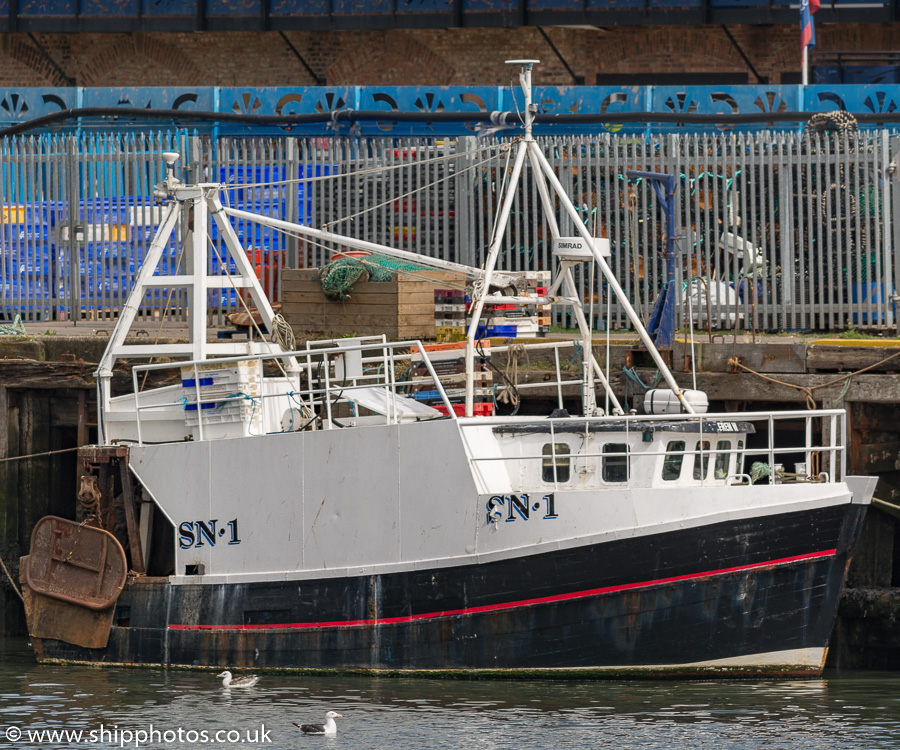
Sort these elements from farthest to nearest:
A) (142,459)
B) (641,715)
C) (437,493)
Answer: (142,459)
(437,493)
(641,715)

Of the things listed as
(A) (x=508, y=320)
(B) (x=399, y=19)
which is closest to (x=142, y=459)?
(A) (x=508, y=320)

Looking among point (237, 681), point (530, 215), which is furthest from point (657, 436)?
point (530, 215)

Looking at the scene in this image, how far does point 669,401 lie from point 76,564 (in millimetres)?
6014

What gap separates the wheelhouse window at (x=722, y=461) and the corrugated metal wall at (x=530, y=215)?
8.63ft

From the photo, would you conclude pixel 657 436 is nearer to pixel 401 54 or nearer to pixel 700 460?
pixel 700 460

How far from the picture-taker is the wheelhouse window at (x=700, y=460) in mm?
14055

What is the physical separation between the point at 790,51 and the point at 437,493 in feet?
54.0

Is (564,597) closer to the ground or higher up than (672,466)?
closer to the ground

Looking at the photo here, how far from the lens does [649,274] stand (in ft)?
63.1

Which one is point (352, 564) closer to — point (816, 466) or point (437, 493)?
point (437, 493)

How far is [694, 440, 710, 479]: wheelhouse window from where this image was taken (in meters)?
14.1

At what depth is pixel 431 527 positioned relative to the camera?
46.0 ft

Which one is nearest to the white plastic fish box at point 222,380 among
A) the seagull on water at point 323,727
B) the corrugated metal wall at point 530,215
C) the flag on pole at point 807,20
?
the corrugated metal wall at point 530,215

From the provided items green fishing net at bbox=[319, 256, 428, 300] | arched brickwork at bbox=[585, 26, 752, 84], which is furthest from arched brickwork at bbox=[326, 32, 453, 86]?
green fishing net at bbox=[319, 256, 428, 300]
